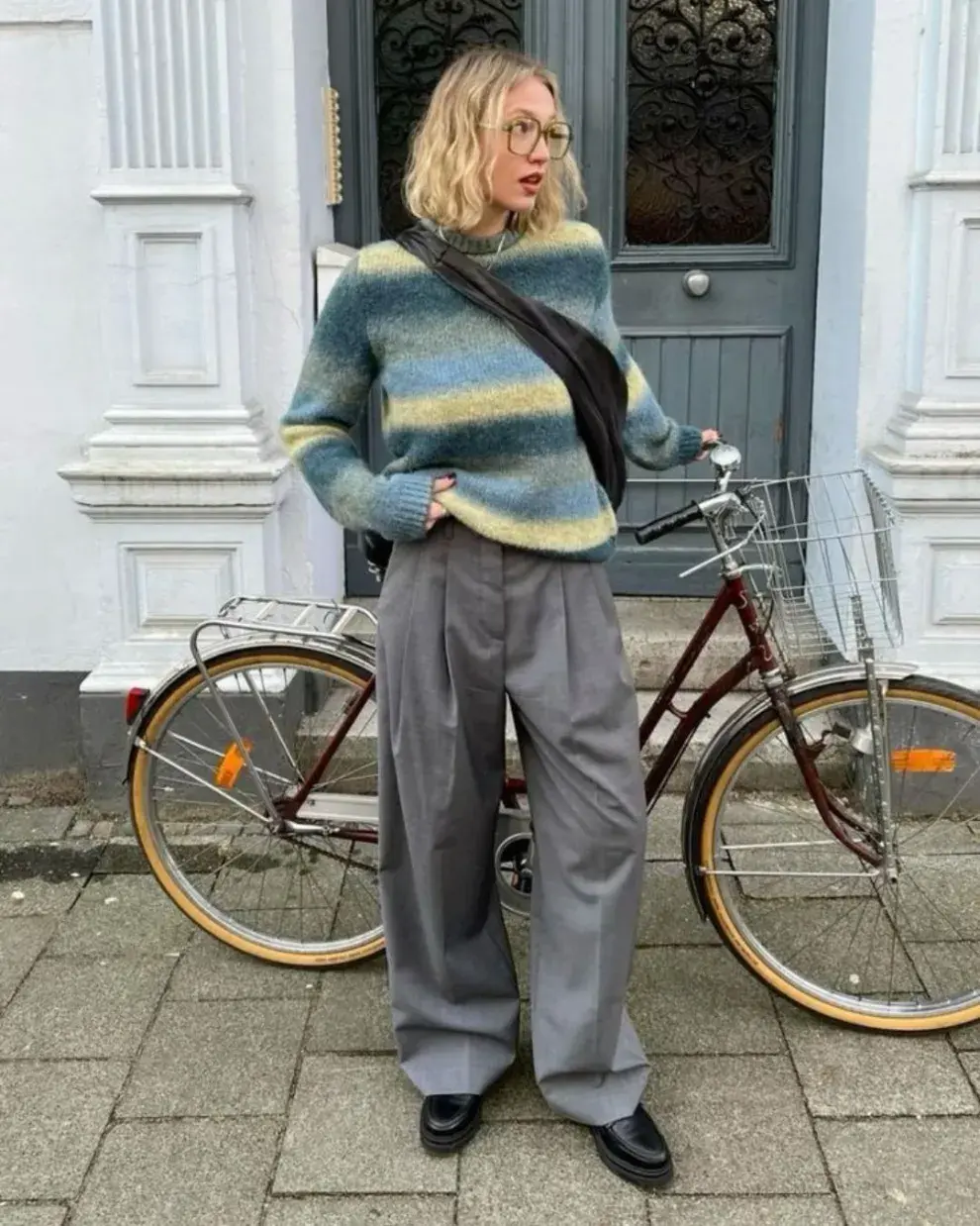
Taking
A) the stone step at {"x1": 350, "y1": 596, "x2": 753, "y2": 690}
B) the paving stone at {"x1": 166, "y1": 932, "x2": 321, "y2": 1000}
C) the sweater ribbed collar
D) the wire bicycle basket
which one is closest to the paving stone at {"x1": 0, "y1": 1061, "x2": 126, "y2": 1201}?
the paving stone at {"x1": 166, "y1": 932, "x2": 321, "y2": 1000}

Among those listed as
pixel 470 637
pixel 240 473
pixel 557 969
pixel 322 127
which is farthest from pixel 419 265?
pixel 322 127

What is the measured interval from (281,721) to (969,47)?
262 cm

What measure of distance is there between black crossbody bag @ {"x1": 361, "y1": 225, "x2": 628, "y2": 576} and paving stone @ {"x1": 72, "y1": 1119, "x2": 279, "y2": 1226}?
57.6 inches

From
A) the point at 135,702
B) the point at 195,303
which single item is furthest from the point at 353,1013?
the point at 195,303

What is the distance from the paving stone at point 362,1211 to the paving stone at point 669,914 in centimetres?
98

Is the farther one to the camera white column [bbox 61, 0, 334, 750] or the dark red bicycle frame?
white column [bbox 61, 0, 334, 750]

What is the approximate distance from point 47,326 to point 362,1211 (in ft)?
8.91

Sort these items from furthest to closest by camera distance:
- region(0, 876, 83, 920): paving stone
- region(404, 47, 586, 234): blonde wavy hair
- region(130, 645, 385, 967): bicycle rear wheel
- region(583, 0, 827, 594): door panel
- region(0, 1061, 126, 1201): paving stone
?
region(583, 0, 827, 594): door panel, region(0, 876, 83, 920): paving stone, region(130, 645, 385, 967): bicycle rear wheel, region(0, 1061, 126, 1201): paving stone, region(404, 47, 586, 234): blonde wavy hair

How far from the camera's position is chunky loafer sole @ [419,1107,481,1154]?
2.58 m

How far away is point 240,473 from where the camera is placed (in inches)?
152

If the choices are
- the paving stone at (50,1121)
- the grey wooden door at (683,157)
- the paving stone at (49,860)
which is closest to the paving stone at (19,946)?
the paving stone at (49,860)

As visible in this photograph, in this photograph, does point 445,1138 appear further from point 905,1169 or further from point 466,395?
point 466,395

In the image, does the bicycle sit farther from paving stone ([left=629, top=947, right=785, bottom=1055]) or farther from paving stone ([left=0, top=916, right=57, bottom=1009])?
paving stone ([left=0, top=916, right=57, bottom=1009])

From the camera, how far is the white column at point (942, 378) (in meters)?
3.65
